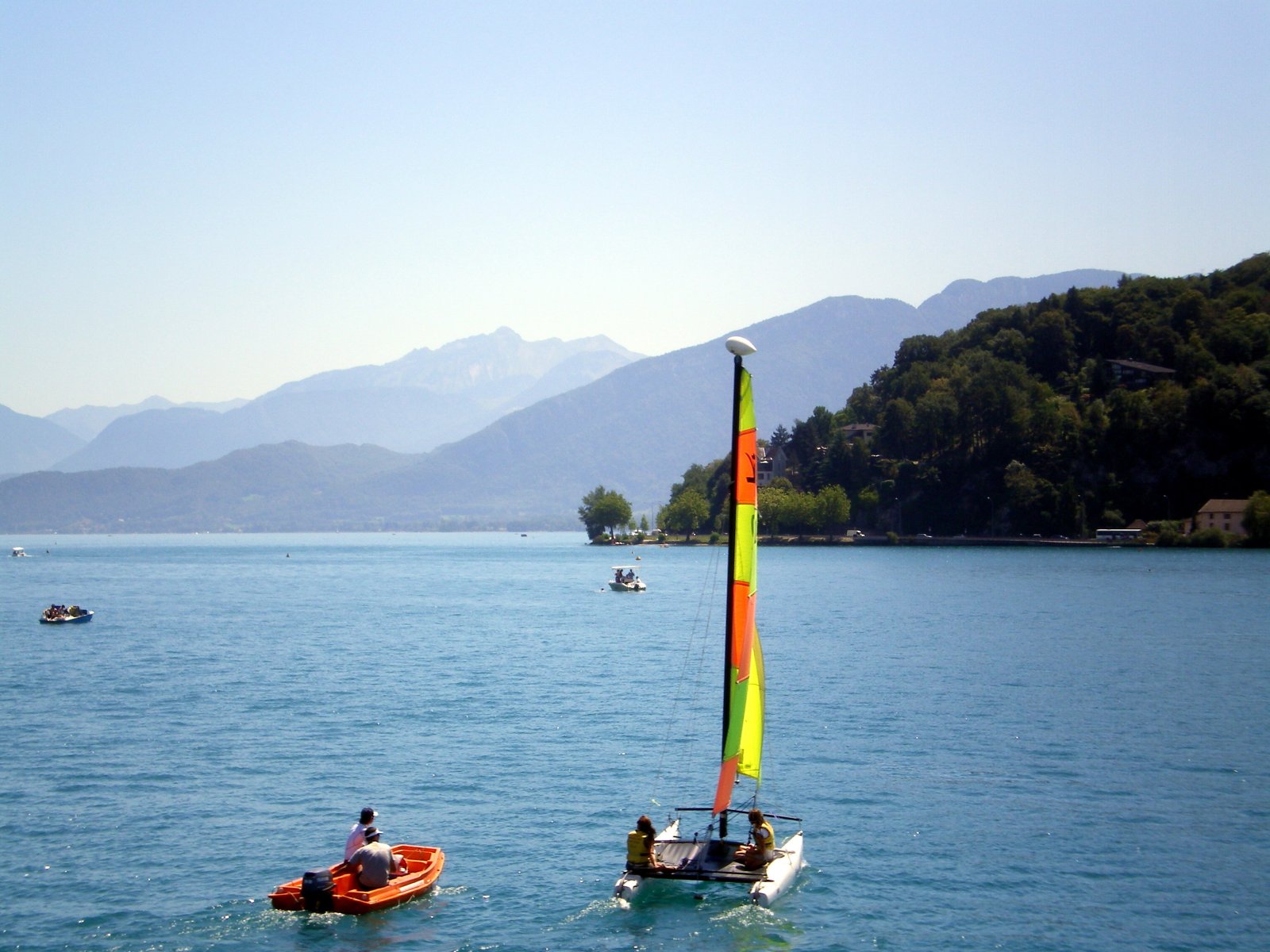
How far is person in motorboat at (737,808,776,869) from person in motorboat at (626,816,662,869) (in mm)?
2028

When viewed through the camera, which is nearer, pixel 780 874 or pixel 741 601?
pixel 780 874

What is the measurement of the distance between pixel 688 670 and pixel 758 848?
129 feet

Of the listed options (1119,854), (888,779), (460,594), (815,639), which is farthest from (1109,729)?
(460,594)

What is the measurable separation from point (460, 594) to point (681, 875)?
110 meters

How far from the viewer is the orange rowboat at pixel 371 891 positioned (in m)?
26.7

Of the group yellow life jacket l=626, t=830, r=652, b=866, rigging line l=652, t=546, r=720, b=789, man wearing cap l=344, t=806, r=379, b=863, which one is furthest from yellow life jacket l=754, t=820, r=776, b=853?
rigging line l=652, t=546, r=720, b=789

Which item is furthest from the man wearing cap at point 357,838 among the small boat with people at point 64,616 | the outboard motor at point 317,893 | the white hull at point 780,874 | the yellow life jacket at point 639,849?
the small boat with people at point 64,616

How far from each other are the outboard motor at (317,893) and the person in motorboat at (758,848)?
30.3 ft

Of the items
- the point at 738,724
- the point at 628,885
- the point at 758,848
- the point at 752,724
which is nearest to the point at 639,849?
the point at 628,885

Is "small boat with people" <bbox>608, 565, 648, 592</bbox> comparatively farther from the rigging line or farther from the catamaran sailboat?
the catamaran sailboat

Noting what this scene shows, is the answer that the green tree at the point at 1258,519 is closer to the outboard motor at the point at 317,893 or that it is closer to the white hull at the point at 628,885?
the white hull at the point at 628,885

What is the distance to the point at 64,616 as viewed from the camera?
9781 cm

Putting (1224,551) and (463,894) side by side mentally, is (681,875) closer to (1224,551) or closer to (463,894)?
(463,894)

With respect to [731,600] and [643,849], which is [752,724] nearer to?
[731,600]
